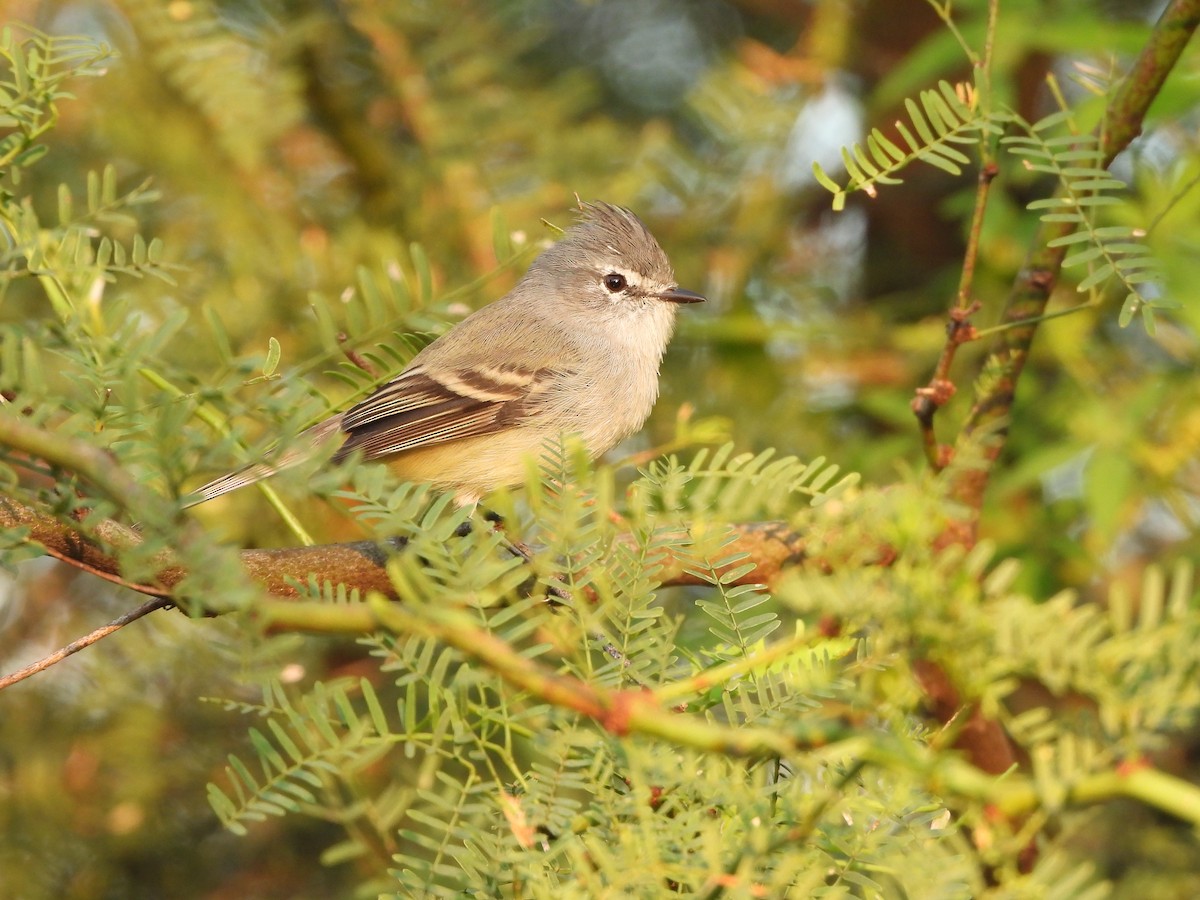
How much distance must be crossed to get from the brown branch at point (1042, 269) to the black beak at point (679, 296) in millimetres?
1545

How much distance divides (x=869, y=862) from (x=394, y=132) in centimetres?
430

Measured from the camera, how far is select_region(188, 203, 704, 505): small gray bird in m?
3.64

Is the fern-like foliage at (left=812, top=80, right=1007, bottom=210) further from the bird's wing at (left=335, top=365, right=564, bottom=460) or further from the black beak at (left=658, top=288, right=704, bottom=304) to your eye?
the black beak at (left=658, top=288, right=704, bottom=304)

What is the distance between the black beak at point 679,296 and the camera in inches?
161

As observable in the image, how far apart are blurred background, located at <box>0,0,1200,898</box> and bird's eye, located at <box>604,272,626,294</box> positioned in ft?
0.95

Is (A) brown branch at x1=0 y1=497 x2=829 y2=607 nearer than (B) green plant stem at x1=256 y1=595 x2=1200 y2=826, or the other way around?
Result: (B) green plant stem at x1=256 y1=595 x2=1200 y2=826

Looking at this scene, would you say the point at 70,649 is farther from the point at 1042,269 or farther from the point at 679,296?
the point at 679,296

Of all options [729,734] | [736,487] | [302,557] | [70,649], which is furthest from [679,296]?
[729,734]

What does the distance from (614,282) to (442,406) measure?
942mm

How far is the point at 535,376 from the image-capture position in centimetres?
387

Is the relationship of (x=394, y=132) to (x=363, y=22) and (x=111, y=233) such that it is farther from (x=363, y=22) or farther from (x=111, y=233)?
(x=111, y=233)

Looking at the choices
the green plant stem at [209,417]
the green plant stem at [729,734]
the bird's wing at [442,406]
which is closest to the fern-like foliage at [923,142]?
the green plant stem at [209,417]

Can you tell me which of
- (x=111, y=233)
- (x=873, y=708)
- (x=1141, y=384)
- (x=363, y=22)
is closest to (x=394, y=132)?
(x=363, y=22)

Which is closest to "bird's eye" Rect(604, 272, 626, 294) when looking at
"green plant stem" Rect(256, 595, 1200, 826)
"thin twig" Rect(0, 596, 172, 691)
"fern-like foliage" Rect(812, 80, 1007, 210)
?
"fern-like foliage" Rect(812, 80, 1007, 210)
